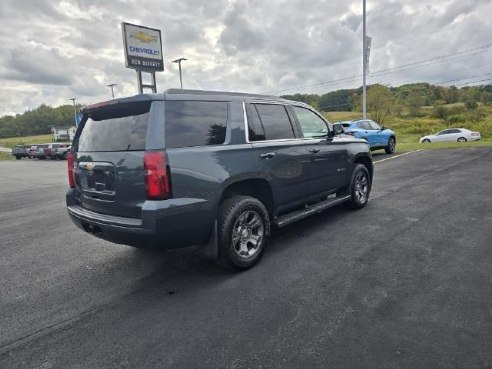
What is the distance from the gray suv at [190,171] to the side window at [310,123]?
332 millimetres

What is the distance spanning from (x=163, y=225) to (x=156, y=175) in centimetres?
45

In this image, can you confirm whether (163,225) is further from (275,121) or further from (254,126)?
(275,121)

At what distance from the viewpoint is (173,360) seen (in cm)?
231

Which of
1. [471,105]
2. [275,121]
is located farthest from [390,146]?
[471,105]

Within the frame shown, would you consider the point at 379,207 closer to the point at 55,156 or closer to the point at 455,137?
the point at 455,137

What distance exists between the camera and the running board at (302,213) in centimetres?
423

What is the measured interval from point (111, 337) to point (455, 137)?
34.0 m

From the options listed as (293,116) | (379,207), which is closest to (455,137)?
(379,207)

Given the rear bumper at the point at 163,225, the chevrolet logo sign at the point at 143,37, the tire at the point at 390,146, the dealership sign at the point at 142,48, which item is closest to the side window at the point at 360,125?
the tire at the point at 390,146

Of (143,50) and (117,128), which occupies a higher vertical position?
(143,50)

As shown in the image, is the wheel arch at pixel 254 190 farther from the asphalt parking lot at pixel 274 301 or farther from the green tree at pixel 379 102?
the green tree at pixel 379 102

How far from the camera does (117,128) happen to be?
337 centimetres

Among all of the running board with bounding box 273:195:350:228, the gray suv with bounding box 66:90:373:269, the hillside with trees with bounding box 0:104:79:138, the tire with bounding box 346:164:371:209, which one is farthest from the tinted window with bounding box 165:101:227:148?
the hillside with trees with bounding box 0:104:79:138

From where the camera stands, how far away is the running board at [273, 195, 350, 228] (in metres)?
4.23
